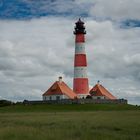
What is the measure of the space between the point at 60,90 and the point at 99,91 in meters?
9.19

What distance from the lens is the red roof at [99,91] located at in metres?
91.2

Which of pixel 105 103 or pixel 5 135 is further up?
pixel 105 103

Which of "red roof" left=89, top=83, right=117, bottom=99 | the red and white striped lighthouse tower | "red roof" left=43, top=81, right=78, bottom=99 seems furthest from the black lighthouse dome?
"red roof" left=89, top=83, right=117, bottom=99

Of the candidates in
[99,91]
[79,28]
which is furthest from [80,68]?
[99,91]

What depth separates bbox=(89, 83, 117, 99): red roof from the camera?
9125 centimetres

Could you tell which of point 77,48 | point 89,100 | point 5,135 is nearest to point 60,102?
point 89,100

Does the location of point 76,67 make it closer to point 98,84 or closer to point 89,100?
point 89,100

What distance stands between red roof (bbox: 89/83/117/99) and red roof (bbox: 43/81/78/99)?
20.7ft

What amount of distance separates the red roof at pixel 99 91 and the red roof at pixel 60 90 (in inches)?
248

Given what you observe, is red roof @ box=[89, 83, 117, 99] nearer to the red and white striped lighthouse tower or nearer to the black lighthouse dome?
the red and white striped lighthouse tower

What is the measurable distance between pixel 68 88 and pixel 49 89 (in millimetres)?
4736

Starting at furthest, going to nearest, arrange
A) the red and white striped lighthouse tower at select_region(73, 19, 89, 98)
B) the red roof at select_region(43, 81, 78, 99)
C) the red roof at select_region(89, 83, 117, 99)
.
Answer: the red roof at select_region(89, 83, 117, 99)
the red roof at select_region(43, 81, 78, 99)
the red and white striped lighthouse tower at select_region(73, 19, 89, 98)

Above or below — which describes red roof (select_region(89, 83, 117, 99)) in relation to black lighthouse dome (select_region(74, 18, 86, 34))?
below

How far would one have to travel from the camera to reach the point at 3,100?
8962cm
